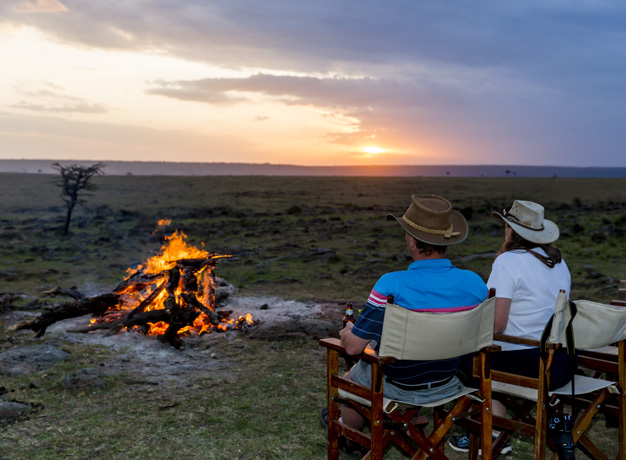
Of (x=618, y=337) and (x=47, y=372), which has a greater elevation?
(x=618, y=337)

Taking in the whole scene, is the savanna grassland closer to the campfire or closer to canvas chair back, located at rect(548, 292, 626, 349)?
the campfire

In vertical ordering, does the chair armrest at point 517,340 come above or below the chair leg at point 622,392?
above

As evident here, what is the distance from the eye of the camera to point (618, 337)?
12.8 feet

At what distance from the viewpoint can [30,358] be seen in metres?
6.82

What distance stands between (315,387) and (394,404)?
273 cm

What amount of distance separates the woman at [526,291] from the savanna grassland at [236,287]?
1054 millimetres

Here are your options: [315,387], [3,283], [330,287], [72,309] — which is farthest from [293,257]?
[315,387]

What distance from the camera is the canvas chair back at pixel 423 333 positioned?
10.6ft

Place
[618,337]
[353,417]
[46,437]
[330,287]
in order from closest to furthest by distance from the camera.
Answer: [618,337], [353,417], [46,437], [330,287]

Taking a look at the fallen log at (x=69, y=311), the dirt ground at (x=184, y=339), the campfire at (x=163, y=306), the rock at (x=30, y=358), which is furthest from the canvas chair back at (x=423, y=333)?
the fallen log at (x=69, y=311)

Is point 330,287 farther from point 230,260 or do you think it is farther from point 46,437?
point 46,437

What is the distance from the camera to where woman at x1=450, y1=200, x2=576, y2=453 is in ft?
13.4

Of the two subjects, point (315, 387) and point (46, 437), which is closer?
point (46, 437)

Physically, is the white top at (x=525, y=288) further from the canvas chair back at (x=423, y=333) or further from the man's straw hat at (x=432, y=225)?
the canvas chair back at (x=423, y=333)
